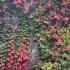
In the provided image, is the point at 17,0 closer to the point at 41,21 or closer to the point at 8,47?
the point at 41,21

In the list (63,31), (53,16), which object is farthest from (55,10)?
(63,31)

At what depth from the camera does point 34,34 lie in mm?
Result: 11352

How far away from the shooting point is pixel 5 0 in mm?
11969

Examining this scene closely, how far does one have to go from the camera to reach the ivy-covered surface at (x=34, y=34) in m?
10.6

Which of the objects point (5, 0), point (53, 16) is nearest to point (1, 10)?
point (5, 0)

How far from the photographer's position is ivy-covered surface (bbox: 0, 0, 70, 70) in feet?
34.9

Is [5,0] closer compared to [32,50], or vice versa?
[32,50]

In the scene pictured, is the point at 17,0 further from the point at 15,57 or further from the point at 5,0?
the point at 15,57

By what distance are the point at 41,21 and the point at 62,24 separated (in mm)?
996

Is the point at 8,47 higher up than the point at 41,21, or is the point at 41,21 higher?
the point at 41,21

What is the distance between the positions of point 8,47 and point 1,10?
6.38ft

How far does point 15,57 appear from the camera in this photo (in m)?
10.8

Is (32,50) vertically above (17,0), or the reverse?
(17,0)

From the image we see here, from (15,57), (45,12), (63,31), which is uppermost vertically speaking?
(45,12)
